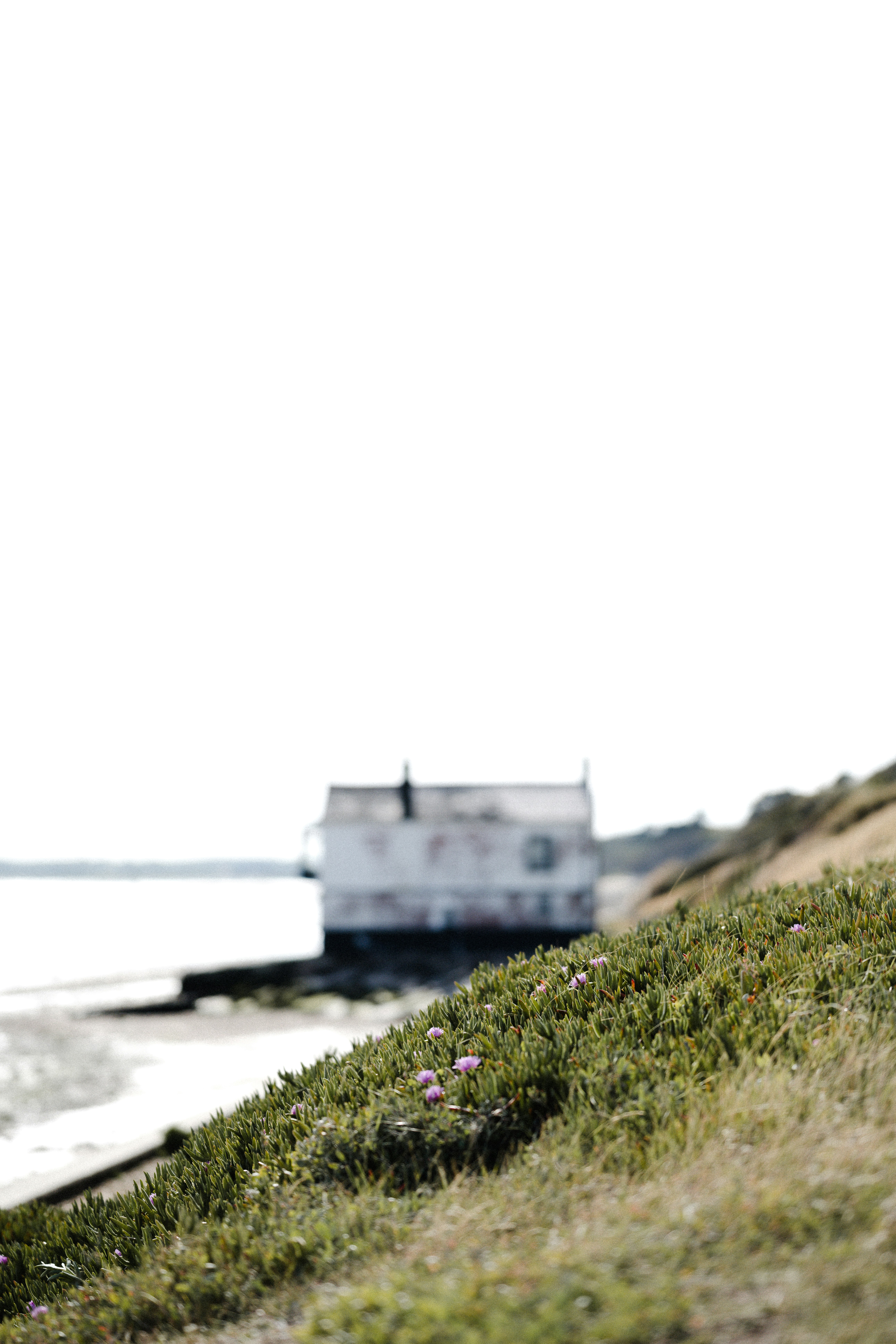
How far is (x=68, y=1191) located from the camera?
10.1 meters

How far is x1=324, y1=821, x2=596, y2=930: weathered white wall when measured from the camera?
48188 mm

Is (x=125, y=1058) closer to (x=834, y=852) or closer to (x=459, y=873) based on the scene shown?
(x=834, y=852)

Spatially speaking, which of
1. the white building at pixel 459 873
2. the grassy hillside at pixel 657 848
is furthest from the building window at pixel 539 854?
the grassy hillside at pixel 657 848

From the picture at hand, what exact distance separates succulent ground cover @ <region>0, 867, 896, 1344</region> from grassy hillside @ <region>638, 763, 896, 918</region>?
233cm

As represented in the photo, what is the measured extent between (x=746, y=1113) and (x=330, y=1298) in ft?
6.41

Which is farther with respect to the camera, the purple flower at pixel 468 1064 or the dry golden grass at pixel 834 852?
the dry golden grass at pixel 834 852

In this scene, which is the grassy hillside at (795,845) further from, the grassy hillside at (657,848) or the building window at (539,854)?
the grassy hillside at (657,848)

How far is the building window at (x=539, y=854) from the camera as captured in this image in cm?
4831

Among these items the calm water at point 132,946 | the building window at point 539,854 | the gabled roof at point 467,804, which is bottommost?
the calm water at point 132,946

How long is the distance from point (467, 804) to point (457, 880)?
3.79 metres

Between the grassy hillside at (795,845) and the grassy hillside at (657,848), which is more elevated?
the grassy hillside at (795,845)

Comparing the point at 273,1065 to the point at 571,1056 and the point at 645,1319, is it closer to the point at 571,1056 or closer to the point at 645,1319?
the point at 571,1056

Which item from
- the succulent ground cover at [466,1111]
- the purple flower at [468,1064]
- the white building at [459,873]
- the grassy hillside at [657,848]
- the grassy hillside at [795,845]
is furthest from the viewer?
A: the grassy hillside at [657,848]

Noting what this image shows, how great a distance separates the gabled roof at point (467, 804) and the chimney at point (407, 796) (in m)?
0.08
